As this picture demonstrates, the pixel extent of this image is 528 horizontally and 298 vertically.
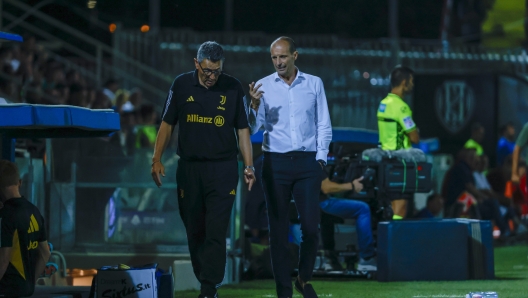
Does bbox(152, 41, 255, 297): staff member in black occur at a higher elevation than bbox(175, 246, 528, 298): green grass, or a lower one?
higher

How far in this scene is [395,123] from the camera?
11102 millimetres

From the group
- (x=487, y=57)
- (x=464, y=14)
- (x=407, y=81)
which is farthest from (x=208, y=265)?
(x=464, y=14)

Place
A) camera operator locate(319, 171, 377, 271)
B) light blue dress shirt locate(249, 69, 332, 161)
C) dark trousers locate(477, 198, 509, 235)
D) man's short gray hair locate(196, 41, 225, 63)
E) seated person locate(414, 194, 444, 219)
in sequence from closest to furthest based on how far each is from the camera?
man's short gray hair locate(196, 41, 225, 63) < light blue dress shirt locate(249, 69, 332, 161) < camera operator locate(319, 171, 377, 271) < seated person locate(414, 194, 444, 219) < dark trousers locate(477, 198, 509, 235)

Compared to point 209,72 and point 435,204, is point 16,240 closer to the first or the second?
point 209,72

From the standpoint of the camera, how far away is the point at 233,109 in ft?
25.4

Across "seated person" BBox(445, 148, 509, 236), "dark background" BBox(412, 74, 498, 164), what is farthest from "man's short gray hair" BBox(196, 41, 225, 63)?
"dark background" BBox(412, 74, 498, 164)

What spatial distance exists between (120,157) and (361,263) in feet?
9.16

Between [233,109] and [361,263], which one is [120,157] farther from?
[233,109]

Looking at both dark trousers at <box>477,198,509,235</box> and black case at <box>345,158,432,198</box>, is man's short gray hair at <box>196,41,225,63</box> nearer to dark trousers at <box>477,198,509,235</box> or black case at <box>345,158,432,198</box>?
black case at <box>345,158,432,198</box>

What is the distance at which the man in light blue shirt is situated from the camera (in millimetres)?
7945

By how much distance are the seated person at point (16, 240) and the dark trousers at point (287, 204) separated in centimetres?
180

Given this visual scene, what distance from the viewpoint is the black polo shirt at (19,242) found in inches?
274

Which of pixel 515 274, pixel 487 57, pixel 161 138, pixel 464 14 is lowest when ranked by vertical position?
pixel 515 274

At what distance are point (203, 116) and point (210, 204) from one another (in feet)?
2.14
